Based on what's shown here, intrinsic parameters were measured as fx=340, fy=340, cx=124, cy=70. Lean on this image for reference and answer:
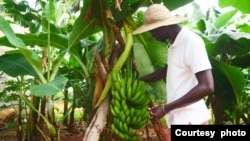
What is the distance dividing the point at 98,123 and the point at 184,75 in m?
0.46

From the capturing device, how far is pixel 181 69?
1.53m

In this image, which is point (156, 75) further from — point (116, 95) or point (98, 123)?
point (98, 123)

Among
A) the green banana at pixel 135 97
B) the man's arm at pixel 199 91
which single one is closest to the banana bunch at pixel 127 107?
the green banana at pixel 135 97

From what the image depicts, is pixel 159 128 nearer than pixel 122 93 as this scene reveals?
No

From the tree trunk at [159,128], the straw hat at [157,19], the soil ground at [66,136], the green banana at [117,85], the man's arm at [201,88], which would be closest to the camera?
the man's arm at [201,88]

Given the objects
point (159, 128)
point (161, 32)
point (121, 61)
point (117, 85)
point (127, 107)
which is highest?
point (161, 32)

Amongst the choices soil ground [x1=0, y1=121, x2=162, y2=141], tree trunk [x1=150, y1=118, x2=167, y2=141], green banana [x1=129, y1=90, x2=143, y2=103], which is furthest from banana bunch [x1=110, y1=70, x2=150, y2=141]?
soil ground [x1=0, y1=121, x2=162, y2=141]

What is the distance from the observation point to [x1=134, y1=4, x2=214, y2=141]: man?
1414 millimetres

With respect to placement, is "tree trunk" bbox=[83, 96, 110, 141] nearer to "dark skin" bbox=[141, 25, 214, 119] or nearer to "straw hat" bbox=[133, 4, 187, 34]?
"dark skin" bbox=[141, 25, 214, 119]

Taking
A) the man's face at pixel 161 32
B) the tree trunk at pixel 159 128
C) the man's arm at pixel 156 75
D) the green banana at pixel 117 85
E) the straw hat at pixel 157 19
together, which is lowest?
the tree trunk at pixel 159 128

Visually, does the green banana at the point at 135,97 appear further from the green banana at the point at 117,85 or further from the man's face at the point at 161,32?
the man's face at the point at 161,32

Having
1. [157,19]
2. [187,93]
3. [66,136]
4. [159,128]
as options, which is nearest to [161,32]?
[157,19]

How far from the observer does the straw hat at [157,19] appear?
1537 millimetres

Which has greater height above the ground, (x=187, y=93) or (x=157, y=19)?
(x=157, y=19)
